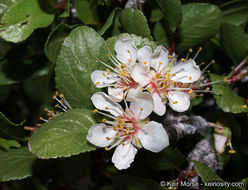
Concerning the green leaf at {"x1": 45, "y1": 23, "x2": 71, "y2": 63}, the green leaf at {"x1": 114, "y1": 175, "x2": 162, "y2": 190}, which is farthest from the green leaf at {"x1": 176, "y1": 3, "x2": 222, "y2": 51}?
the green leaf at {"x1": 114, "y1": 175, "x2": 162, "y2": 190}

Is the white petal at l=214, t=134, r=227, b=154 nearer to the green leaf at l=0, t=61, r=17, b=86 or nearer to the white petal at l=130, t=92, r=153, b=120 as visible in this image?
the white petal at l=130, t=92, r=153, b=120

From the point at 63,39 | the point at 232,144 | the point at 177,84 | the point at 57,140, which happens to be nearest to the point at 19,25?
Answer: the point at 63,39

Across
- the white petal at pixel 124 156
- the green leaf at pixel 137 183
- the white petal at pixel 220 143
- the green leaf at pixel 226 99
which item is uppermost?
the white petal at pixel 124 156

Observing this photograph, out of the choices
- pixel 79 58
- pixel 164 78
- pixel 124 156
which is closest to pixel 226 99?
pixel 164 78

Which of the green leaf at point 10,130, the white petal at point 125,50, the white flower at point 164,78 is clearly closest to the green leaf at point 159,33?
the white flower at point 164,78

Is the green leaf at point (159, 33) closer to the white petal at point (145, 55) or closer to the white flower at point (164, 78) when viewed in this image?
the white flower at point (164, 78)

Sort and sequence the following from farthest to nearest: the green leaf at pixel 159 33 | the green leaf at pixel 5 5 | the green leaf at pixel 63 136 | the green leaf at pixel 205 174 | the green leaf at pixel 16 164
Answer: the green leaf at pixel 159 33 → the green leaf at pixel 5 5 → the green leaf at pixel 16 164 → the green leaf at pixel 205 174 → the green leaf at pixel 63 136
